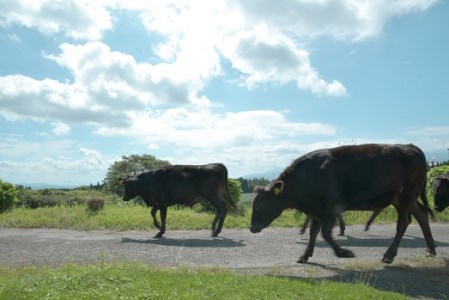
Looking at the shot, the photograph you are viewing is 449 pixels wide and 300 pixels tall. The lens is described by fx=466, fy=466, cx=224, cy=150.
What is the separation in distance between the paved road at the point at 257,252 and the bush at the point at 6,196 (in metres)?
4.48

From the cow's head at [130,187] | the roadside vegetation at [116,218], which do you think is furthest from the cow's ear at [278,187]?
the cow's head at [130,187]

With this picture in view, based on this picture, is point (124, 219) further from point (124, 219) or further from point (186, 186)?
point (186, 186)

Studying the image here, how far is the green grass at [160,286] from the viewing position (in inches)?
243

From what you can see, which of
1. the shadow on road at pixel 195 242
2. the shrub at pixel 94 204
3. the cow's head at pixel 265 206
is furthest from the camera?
the shrub at pixel 94 204

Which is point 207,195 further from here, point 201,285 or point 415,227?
point 201,285

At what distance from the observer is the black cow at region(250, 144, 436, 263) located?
9633 millimetres

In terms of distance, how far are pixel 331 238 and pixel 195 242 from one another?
4944 millimetres

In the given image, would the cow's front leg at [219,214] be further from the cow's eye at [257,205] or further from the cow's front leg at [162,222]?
the cow's eye at [257,205]

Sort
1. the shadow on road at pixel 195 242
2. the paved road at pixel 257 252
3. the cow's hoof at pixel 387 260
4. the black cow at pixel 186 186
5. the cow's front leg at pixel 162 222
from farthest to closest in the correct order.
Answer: the black cow at pixel 186 186 → the cow's front leg at pixel 162 222 → the shadow on road at pixel 195 242 → the cow's hoof at pixel 387 260 → the paved road at pixel 257 252

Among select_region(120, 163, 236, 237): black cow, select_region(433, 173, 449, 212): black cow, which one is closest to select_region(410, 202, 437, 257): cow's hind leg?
select_region(433, 173, 449, 212): black cow

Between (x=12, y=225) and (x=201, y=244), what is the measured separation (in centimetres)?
842

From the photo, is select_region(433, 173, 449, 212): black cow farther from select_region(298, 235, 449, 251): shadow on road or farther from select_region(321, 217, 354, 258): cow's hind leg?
select_region(321, 217, 354, 258): cow's hind leg

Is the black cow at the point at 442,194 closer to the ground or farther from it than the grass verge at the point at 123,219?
farther from it

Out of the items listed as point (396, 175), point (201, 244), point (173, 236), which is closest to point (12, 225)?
point (173, 236)
